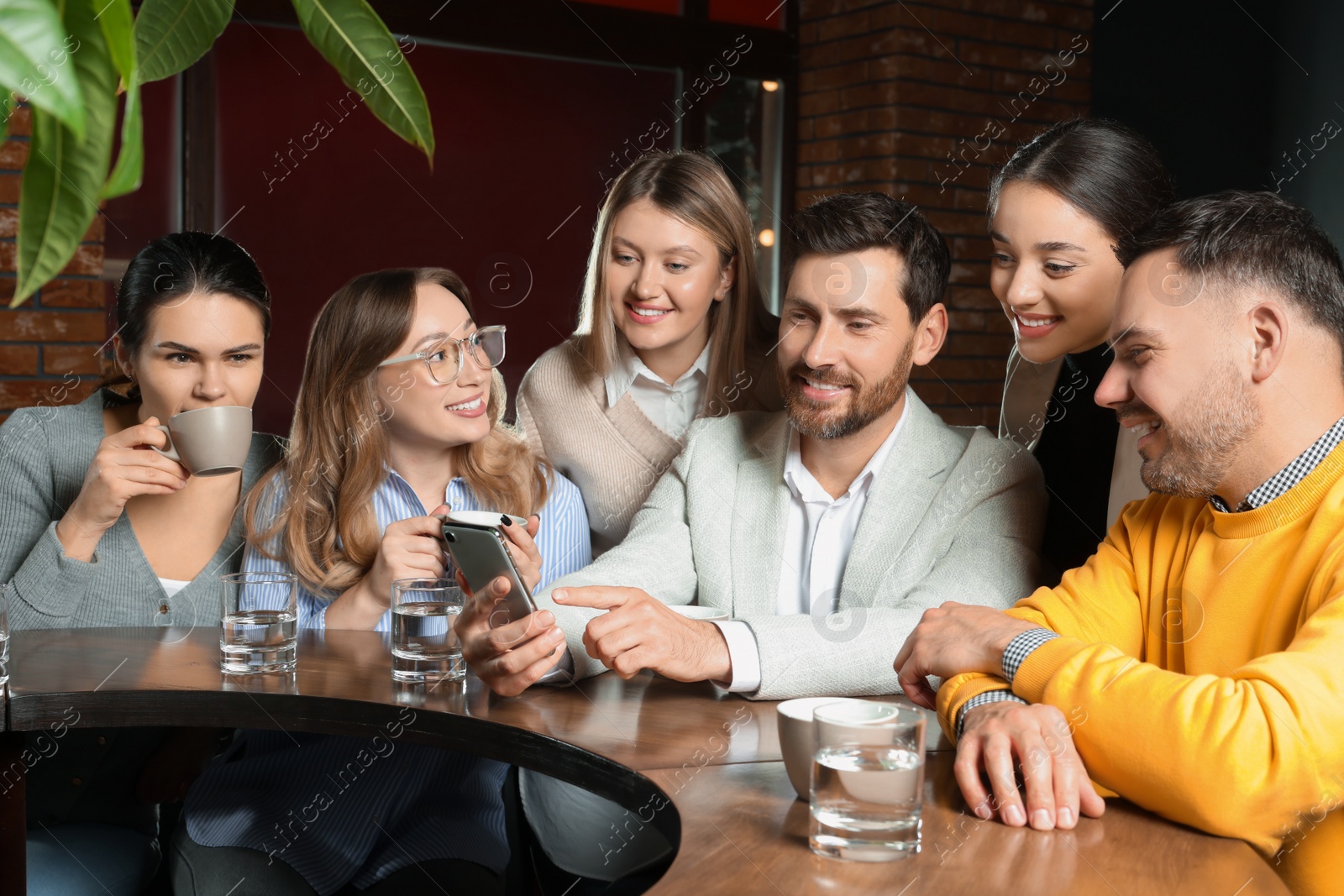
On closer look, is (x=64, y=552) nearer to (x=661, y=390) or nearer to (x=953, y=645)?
(x=661, y=390)

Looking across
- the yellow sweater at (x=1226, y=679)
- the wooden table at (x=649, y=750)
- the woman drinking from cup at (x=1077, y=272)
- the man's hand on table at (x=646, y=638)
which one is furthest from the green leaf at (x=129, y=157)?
the woman drinking from cup at (x=1077, y=272)

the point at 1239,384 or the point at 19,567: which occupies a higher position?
the point at 1239,384

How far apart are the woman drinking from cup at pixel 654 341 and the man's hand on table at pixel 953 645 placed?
3.66 ft

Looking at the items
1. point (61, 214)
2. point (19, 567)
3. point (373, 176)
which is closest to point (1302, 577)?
point (61, 214)

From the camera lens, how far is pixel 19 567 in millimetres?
2311

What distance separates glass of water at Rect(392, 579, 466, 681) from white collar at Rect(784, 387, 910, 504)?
660 mm

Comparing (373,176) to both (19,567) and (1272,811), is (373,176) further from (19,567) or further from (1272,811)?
(1272,811)

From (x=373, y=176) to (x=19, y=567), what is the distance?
2.55 metres

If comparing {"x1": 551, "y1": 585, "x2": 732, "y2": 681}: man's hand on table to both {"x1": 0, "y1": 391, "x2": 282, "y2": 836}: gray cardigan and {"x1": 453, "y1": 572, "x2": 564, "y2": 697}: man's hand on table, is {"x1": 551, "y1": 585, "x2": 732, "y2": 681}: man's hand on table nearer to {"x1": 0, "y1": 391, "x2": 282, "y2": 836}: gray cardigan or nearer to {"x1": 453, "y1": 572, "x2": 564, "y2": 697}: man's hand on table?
{"x1": 453, "y1": 572, "x2": 564, "y2": 697}: man's hand on table

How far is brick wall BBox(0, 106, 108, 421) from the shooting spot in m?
3.61

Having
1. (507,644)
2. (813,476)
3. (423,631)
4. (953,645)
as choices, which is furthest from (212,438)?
(953,645)

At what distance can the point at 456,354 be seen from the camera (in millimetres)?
2346

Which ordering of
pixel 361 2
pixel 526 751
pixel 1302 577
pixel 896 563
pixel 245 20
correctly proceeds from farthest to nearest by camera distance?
1. pixel 245 20
2. pixel 896 563
3. pixel 526 751
4. pixel 1302 577
5. pixel 361 2

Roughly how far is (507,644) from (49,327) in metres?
2.74
